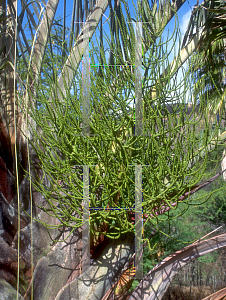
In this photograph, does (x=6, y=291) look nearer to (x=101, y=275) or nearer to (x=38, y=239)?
(x=38, y=239)

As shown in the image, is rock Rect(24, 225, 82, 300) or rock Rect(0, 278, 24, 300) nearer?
rock Rect(0, 278, 24, 300)

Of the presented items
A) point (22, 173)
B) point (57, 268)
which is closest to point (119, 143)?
point (22, 173)

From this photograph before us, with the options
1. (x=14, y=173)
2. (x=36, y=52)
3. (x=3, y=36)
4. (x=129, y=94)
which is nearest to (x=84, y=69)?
(x=129, y=94)

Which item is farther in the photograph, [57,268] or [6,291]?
[57,268]

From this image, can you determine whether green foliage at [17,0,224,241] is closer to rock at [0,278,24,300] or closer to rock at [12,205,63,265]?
rock at [12,205,63,265]

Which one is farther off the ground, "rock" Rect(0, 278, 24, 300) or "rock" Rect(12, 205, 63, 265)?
"rock" Rect(12, 205, 63, 265)

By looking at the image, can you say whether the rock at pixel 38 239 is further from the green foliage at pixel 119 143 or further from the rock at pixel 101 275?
the rock at pixel 101 275

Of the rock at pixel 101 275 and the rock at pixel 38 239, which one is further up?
the rock at pixel 38 239

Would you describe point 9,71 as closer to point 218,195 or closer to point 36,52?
point 36,52

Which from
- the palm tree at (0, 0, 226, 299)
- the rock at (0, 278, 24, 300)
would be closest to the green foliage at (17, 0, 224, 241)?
the palm tree at (0, 0, 226, 299)

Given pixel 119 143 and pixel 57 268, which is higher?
pixel 119 143

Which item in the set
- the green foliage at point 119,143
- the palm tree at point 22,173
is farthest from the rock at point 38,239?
the green foliage at point 119,143

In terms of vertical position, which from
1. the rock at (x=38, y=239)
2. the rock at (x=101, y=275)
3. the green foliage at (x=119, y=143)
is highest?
the green foliage at (x=119, y=143)

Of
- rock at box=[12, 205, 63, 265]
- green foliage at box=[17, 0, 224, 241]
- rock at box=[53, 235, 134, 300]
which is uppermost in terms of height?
green foliage at box=[17, 0, 224, 241]
